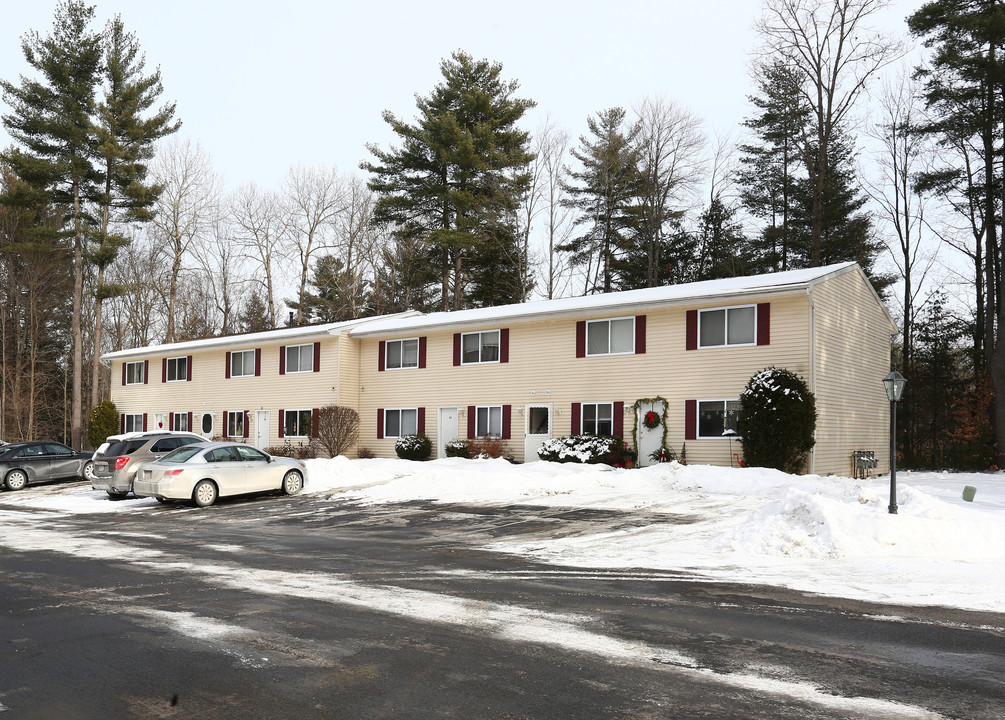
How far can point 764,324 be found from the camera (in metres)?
23.4

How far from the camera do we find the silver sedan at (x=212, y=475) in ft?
62.0

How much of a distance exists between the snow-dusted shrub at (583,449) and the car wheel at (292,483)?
8.34 metres

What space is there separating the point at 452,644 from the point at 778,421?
55.1 feet

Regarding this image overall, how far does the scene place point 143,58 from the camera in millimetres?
42000

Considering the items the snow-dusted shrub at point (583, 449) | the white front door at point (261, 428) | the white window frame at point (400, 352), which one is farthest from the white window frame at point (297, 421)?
the snow-dusted shrub at point (583, 449)

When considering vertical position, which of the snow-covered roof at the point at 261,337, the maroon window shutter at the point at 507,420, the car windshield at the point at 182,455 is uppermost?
the snow-covered roof at the point at 261,337

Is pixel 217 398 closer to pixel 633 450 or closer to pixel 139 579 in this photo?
pixel 633 450

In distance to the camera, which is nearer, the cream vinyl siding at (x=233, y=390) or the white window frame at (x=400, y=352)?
the white window frame at (x=400, y=352)

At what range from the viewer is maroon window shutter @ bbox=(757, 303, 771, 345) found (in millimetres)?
23281

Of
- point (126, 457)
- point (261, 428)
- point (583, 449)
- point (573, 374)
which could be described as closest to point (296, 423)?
point (261, 428)

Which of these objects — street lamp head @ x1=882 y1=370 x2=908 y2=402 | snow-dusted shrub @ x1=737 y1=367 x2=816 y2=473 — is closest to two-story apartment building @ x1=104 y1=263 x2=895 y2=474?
snow-dusted shrub @ x1=737 y1=367 x2=816 y2=473

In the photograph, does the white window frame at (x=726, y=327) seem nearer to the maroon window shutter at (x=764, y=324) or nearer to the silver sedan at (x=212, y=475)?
the maroon window shutter at (x=764, y=324)

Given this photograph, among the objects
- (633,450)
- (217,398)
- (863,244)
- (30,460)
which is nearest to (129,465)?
(30,460)

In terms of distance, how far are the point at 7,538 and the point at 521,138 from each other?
33.3 metres
